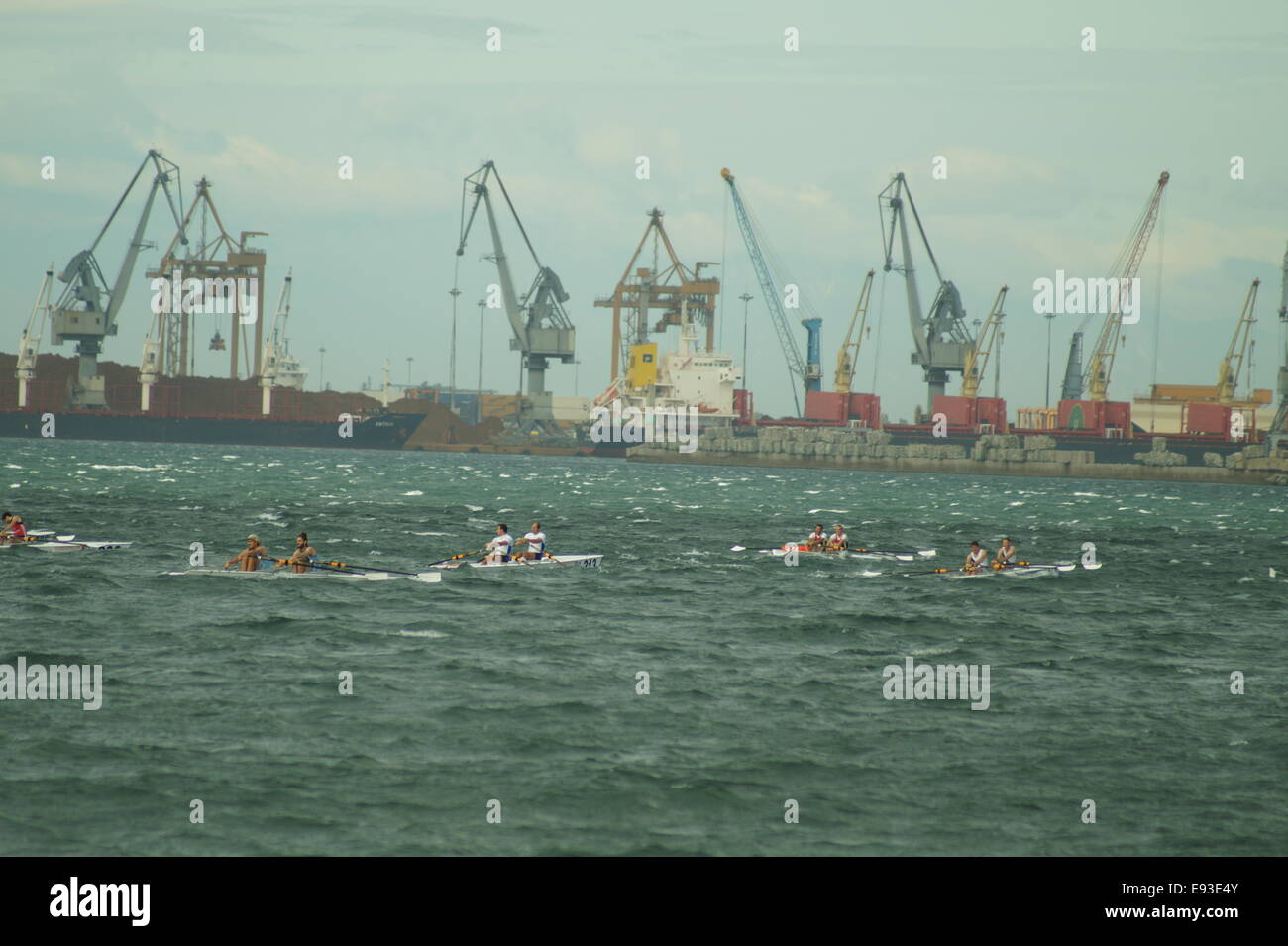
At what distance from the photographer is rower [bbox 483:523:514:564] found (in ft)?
146

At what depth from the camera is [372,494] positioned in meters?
93.9

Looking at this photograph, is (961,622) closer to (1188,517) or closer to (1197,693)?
(1197,693)

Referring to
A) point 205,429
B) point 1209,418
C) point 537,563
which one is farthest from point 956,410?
point 537,563

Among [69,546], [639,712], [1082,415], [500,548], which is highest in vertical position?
[1082,415]

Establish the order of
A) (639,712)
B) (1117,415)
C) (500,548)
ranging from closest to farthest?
(639,712) < (500,548) < (1117,415)

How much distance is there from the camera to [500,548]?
44.8 m

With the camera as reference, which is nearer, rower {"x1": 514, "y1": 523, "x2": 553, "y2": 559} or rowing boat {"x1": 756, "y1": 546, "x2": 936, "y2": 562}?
rower {"x1": 514, "y1": 523, "x2": 553, "y2": 559}

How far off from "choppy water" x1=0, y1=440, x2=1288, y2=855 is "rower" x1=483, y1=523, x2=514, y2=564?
1.15 meters

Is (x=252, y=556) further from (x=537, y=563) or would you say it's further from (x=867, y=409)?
(x=867, y=409)

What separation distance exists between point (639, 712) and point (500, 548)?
20128 millimetres

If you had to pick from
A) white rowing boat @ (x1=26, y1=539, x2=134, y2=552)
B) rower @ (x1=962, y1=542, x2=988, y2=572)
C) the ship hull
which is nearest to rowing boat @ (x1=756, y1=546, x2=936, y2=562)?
rower @ (x1=962, y1=542, x2=988, y2=572)

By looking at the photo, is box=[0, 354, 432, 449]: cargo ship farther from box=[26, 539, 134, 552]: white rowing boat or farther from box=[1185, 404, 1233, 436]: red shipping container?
box=[26, 539, 134, 552]: white rowing boat

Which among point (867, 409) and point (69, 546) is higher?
point (867, 409)
